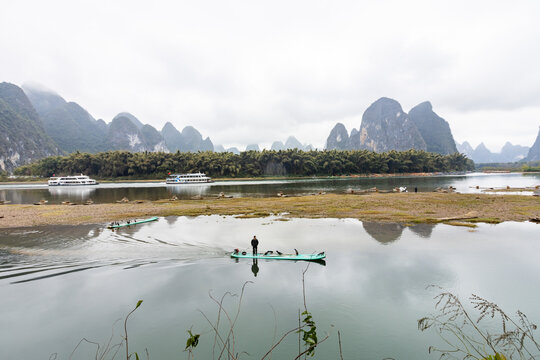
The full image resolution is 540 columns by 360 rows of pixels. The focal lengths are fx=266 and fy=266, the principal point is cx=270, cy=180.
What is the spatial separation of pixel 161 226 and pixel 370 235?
62.6 ft

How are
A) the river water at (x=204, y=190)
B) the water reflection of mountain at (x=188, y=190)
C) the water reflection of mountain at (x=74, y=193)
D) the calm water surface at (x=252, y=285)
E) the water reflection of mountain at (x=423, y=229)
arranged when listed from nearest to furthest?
the calm water surface at (x=252, y=285)
the water reflection of mountain at (x=423, y=229)
the river water at (x=204, y=190)
the water reflection of mountain at (x=74, y=193)
the water reflection of mountain at (x=188, y=190)

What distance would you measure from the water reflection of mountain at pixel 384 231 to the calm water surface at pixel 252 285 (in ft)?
0.78

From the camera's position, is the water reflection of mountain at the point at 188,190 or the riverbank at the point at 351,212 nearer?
the riverbank at the point at 351,212

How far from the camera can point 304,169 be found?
12200 centimetres

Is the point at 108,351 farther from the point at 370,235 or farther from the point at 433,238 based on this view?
the point at 433,238

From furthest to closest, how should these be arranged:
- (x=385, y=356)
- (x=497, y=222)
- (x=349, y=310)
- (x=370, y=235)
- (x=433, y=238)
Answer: (x=497, y=222) < (x=370, y=235) < (x=433, y=238) < (x=349, y=310) < (x=385, y=356)

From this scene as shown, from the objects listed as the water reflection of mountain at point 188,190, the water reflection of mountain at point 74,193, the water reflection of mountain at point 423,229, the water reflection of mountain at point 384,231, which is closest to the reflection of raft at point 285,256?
the water reflection of mountain at point 384,231

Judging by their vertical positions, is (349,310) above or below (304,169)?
below

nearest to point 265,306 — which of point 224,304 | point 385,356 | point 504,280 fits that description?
point 224,304

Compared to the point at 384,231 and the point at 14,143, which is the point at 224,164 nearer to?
the point at 384,231

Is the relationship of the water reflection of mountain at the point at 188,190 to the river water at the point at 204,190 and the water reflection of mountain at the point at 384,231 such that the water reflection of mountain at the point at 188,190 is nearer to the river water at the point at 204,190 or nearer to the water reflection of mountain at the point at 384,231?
the river water at the point at 204,190

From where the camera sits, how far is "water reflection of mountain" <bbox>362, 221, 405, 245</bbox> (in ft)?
66.3

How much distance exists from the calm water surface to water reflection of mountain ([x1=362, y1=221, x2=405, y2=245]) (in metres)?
0.24

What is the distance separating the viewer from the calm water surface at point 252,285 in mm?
9211
